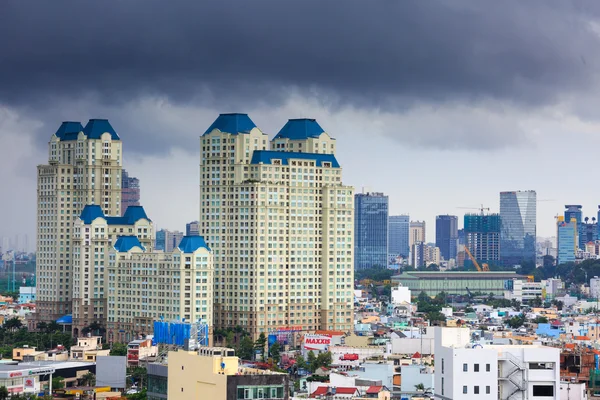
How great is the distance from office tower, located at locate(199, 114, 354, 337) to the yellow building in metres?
41.6

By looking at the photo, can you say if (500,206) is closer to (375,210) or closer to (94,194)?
(375,210)

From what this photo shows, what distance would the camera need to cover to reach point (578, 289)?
140 metres

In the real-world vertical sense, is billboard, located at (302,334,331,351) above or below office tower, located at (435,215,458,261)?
below

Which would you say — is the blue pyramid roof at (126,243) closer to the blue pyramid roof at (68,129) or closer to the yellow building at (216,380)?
the blue pyramid roof at (68,129)

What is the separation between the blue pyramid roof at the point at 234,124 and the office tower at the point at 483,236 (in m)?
105

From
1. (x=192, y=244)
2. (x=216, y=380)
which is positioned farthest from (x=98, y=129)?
(x=216, y=380)

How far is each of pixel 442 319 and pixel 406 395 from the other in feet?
138

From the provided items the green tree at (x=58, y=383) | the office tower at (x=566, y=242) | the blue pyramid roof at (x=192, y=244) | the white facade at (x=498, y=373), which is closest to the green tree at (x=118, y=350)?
A: the blue pyramid roof at (x=192, y=244)

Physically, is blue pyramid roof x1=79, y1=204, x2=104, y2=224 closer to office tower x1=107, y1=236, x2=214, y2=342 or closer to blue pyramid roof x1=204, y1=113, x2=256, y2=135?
office tower x1=107, y1=236, x2=214, y2=342

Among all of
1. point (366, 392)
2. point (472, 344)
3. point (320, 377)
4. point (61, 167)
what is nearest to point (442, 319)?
point (61, 167)

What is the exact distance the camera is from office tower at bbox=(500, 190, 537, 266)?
184375 mm

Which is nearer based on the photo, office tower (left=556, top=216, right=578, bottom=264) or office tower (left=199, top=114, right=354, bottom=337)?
office tower (left=199, top=114, right=354, bottom=337)

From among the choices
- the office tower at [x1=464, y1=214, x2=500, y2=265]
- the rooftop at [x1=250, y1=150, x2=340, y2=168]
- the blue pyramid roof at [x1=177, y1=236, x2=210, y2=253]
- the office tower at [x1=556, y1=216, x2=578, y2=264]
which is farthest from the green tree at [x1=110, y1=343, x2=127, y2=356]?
the office tower at [x1=464, y1=214, x2=500, y2=265]

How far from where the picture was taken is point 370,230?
176500 millimetres
